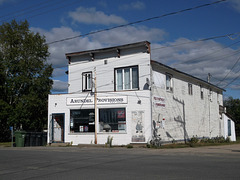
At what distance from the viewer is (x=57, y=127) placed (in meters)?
25.5

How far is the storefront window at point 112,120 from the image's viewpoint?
22.8 meters

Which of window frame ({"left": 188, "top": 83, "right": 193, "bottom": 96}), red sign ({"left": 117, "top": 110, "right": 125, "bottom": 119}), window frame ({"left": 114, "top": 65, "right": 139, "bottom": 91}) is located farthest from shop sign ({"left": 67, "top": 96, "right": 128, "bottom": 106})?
window frame ({"left": 188, "top": 83, "right": 193, "bottom": 96})

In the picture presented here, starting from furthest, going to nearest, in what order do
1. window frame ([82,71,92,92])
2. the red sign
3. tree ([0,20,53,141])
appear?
tree ([0,20,53,141])
window frame ([82,71,92,92])
the red sign

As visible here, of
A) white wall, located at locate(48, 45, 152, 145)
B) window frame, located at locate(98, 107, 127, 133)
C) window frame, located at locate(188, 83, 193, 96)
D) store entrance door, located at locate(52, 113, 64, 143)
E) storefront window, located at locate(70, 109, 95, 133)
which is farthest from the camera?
window frame, located at locate(188, 83, 193, 96)

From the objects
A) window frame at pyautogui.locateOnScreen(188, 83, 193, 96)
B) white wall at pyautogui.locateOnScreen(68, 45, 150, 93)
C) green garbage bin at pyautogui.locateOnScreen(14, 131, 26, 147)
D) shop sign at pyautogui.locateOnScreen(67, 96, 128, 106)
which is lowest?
green garbage bin at pyautogui.locateOnScreen(14, 131, 26, 147)

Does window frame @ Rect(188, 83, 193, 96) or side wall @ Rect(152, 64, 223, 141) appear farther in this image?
window frame @ Rect(188, 83, 193, 96)

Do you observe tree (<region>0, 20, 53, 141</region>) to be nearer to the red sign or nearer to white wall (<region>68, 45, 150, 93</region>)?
white wall (<region>68, 45, 150, 93</region>)

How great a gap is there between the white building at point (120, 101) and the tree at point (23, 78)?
868 cm

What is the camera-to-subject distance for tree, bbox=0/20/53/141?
106ft

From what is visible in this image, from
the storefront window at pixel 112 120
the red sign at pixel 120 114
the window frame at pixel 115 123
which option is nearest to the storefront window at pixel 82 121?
the window frame at pixel 115 123

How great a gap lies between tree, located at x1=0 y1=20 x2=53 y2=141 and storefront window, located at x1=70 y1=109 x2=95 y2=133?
10081 mm

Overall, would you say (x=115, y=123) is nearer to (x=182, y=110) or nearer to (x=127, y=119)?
(x=127, y=119)

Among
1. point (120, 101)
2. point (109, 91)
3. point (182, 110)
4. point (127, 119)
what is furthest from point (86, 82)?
point (182, 110)

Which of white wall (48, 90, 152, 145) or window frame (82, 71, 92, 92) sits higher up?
window frame (82, 71, 92, 92)
